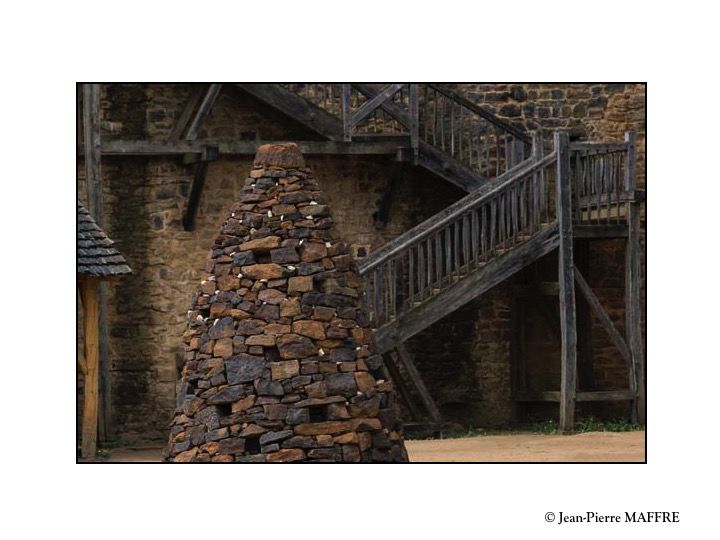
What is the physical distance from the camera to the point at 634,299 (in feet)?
69.4

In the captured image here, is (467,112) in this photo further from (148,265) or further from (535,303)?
(148,265)

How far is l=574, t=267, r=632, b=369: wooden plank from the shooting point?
68.0ft

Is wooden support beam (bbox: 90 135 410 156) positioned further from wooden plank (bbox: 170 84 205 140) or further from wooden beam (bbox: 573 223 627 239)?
wooden beam (bbox: 573 223 627 239)

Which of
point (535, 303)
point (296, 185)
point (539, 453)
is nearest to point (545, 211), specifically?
point (535, 303)

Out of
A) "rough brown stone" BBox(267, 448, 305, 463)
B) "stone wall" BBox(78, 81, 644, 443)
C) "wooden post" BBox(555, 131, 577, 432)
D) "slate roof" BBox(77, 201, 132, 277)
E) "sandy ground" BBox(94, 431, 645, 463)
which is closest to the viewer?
"rough brown stone" BBox(267, 448, 305, 463)

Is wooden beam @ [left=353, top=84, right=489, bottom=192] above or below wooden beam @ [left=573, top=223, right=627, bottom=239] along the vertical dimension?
above

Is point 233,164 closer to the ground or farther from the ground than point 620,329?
farther from the ground

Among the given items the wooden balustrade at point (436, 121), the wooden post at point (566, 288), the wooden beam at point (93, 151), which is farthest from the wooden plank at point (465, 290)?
the wooden beam at point (93, 151)

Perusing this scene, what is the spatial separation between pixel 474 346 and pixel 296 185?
9.05m

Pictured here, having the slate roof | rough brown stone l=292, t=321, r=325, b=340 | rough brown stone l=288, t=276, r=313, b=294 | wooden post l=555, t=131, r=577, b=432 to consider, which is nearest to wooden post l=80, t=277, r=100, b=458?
the slate roof

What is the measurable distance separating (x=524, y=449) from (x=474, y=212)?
9.21ft

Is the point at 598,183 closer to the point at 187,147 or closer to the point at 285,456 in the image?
the point at 187,147

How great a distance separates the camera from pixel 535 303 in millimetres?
22250

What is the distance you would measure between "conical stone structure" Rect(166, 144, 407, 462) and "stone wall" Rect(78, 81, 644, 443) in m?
7.65
